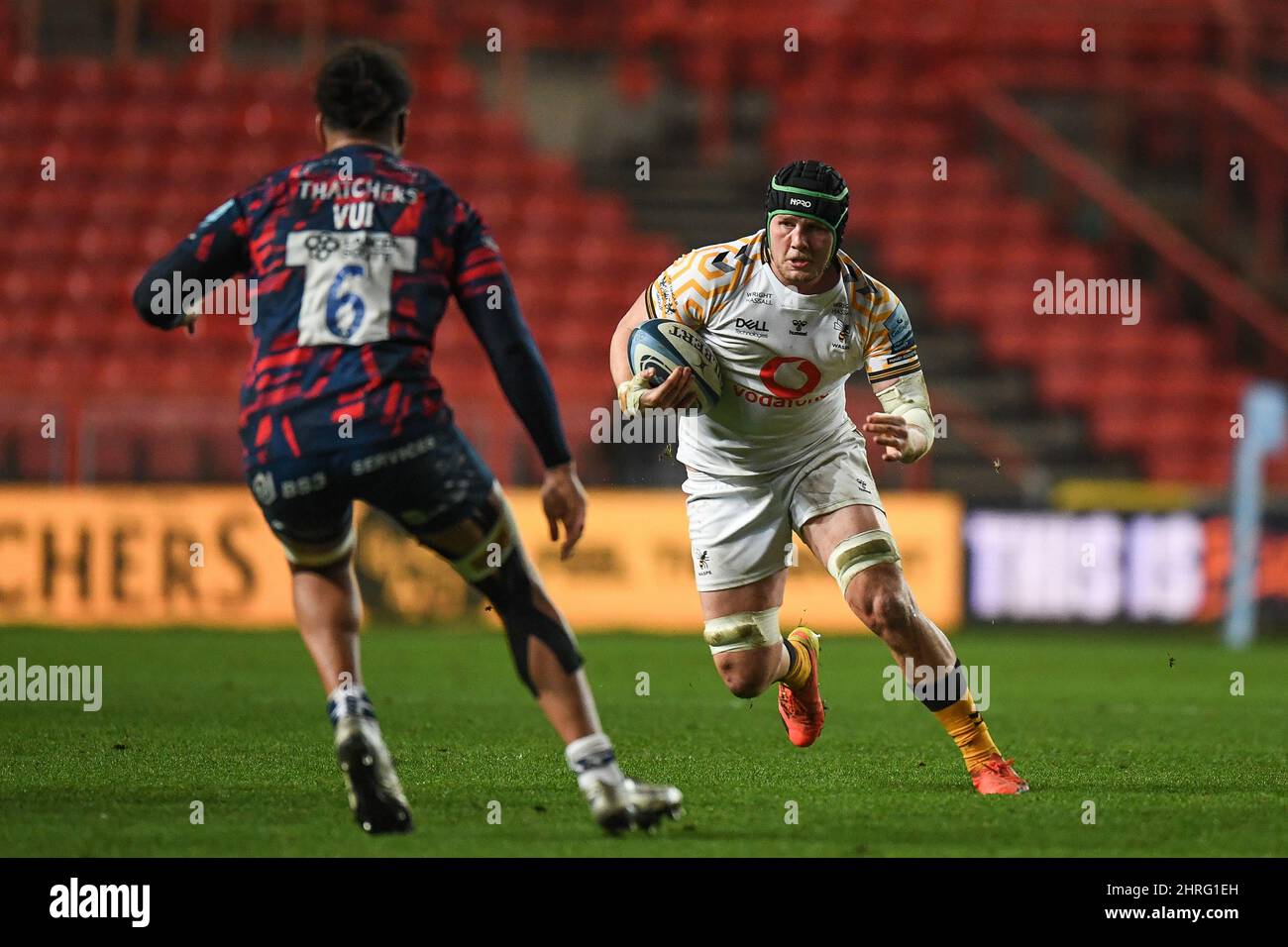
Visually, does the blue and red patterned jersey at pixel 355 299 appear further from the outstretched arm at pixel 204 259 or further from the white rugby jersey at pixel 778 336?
the white rugby jersey at pixel 778 336

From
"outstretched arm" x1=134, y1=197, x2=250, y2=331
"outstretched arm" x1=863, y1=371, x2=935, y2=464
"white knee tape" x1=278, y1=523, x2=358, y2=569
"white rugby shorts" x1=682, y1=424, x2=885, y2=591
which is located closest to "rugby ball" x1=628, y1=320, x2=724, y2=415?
"white rugby shorts" x1=682, y1=424, x2=885, y2=591

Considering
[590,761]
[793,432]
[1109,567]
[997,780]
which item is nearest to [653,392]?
[793,432]

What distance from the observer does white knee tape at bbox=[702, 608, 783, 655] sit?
24.3 feet

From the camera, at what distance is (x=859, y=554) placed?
6.86 meters

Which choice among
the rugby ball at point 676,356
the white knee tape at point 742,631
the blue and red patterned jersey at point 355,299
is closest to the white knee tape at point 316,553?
the blue and red patterned jersey at point 355,299

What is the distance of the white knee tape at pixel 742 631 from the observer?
7.41m

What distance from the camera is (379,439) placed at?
17.0 feet

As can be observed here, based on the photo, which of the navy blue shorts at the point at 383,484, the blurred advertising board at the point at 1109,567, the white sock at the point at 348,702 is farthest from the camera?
the blurred advertising board at the point at 1109,567

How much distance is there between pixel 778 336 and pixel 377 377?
2.20 meters

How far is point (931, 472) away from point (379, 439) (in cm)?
1136

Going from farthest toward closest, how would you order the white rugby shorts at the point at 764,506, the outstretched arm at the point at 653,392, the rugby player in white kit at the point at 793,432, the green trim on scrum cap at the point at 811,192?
the white rugby shorts at the point at 764,506
the rugby player in white kit at the point at 793,432
the green trim on scrum cap at the point at 811,192
the outstretched arm at the point at 653,392

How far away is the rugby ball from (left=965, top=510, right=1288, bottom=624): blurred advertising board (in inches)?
341

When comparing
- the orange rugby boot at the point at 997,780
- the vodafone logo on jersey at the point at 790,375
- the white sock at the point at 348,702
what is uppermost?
the vodafone logo on jersey at the point at 790,375

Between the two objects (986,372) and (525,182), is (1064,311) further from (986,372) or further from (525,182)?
(525,182)
